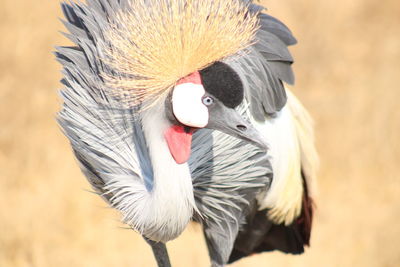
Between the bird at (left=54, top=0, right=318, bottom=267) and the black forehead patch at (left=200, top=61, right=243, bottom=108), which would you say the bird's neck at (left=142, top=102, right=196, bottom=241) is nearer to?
the bird at (left=54, top=0, right=318, bottom=267)

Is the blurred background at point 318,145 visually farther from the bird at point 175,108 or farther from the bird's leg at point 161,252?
the bird at point 175,108

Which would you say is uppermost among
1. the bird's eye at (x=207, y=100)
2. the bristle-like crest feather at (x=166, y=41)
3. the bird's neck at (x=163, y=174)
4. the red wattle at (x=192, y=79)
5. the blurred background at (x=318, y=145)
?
the bristle-like crest feather at (x=166, y=41)

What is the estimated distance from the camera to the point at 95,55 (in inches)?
88.4

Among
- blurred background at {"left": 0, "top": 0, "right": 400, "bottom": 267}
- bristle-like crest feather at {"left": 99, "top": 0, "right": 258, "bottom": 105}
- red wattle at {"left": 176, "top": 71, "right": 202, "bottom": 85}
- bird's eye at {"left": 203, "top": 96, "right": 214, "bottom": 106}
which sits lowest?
blurred background at {"left": 0, "top": 0, "right": 400, "bottom": 267}

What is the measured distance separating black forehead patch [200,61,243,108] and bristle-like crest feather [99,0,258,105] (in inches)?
1.5

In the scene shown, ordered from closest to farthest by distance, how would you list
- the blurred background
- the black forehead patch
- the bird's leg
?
the black forehead patch → the bird's leg → the blurred background

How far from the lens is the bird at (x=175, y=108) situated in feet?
6.82

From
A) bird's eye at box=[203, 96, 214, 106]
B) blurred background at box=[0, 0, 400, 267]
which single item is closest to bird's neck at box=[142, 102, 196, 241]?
bird's eye at box=[203, 96, 214, 106]

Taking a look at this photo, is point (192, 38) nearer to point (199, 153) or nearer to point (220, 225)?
point (199, 153)

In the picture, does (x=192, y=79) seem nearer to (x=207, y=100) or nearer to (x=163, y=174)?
(x=207, y=100)

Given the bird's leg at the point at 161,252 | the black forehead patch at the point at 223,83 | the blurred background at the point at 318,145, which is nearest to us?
the black forehead patch at the point at 223,83

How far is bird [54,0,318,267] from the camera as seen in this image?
2078 millimetres

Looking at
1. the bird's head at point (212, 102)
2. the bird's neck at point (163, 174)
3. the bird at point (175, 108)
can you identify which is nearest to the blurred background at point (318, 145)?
the bird at point (175, 108)

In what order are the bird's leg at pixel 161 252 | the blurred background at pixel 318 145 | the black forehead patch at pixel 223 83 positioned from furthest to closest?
1. the blurred background at pixel 318 145
2. the bird's leg at pixel 161 252
3. the black forehead patch at pixel 223 83
